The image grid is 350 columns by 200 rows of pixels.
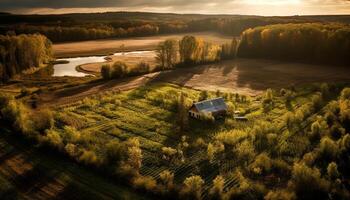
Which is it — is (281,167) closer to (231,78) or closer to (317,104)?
(317,104)

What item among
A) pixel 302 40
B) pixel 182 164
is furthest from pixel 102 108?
pixel 302 40

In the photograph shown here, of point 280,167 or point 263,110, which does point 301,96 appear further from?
point 280,167

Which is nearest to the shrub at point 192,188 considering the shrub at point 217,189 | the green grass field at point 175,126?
the shrub at point 217,189

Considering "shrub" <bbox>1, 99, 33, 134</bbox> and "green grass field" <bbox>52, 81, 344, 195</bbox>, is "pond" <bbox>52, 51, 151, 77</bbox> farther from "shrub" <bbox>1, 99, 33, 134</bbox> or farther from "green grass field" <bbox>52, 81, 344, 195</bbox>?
"shrub" <bbox>1, 99, 33, 134</bbox>

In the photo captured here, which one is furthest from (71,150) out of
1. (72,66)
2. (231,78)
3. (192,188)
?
(72,66)

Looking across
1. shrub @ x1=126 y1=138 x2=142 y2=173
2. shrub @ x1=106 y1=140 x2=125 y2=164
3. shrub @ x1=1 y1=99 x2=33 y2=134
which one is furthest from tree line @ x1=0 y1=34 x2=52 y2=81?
shrub @ x1=126 y1=138 x2=142 y2=173

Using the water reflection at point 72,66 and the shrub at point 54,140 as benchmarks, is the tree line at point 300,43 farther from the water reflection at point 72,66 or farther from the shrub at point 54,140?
the shrub at point 54,140
